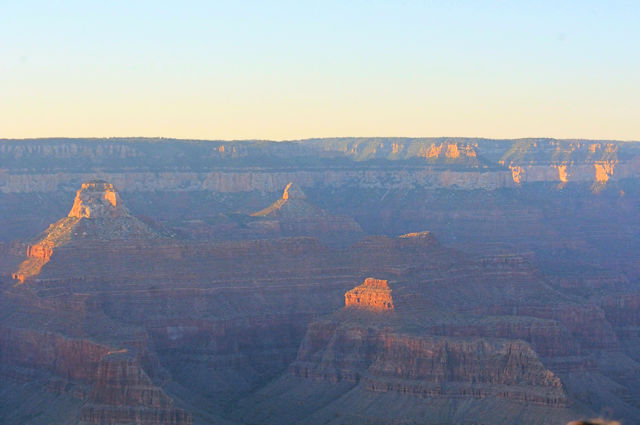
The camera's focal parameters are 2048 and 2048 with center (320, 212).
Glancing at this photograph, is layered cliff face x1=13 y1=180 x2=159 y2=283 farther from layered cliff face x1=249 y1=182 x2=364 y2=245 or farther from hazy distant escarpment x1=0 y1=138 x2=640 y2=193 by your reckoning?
hazy distant escarpment x1=0 y1=138 x2=640 y2=193

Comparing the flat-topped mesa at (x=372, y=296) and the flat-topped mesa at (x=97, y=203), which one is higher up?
the flat-topped mesa at (x=97, y=203)

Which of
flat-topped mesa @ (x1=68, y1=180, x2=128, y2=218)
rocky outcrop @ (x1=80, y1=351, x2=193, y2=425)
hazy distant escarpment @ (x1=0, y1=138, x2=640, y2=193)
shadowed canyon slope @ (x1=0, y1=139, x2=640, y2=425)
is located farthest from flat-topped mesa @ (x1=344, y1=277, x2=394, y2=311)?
hazy distant escarpment @ (x1=0, y1=138, x2=640, y2=193)

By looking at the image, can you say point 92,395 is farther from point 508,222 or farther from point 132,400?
point 508,222

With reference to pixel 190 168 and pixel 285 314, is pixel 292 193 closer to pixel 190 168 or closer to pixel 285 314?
pixel 190 168

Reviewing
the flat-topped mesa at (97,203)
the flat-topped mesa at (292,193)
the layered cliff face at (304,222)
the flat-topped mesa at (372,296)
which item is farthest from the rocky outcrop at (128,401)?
the flat-topped mesa at (292,193)

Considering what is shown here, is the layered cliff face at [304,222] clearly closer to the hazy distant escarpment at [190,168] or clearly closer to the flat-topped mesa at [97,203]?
the hazy distant escarpment at [190,168]
